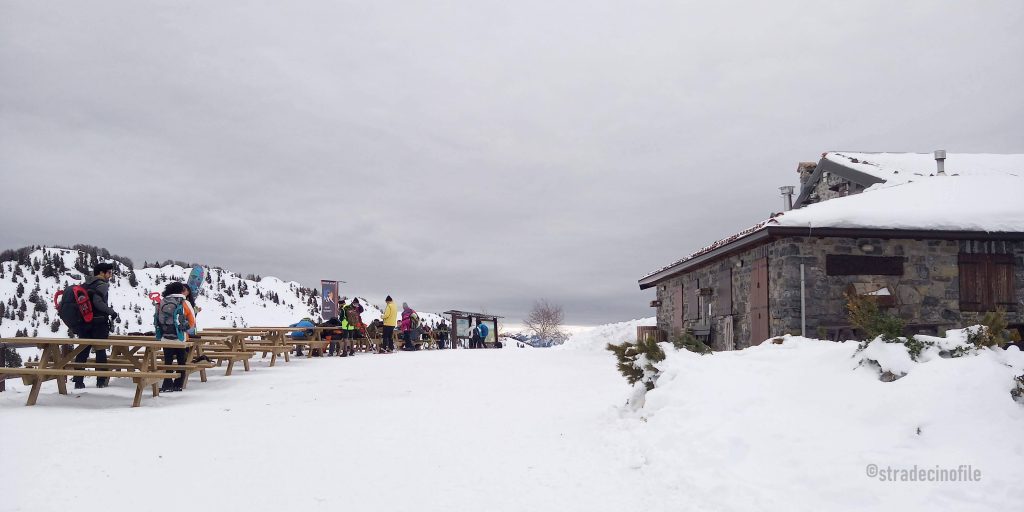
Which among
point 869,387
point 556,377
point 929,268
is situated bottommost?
point 556,377

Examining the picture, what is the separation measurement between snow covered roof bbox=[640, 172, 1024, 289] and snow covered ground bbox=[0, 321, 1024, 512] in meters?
5.79

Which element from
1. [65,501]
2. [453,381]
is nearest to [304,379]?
[453,381]

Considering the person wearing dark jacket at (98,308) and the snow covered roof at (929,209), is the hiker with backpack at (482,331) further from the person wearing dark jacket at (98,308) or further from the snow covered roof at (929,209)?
the person wearing dark jacket at (98,308)

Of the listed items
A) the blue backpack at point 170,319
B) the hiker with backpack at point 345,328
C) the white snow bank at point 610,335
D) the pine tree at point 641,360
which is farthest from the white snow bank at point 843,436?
the white snow bank at point 610,335

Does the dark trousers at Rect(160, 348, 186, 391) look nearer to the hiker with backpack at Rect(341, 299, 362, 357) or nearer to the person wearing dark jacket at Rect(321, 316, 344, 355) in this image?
the person wearing dark jacket at Rect(321, 316, 344, 355)

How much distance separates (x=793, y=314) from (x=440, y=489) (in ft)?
31.9

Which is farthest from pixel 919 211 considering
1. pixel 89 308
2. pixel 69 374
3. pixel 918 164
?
pixel 89 308

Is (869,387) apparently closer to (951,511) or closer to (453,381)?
(951,511)

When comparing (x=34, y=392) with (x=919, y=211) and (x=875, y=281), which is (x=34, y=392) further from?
(x=919, y=211)

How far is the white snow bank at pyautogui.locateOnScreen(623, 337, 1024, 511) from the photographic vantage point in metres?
3.91

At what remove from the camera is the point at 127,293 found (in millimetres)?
33250

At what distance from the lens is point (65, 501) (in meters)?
4.33

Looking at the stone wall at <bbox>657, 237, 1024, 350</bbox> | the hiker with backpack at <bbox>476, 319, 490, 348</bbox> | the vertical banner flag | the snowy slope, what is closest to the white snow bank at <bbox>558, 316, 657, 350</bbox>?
the hiker with backpack at <bbox>476, 319, 490, 348</bbox>

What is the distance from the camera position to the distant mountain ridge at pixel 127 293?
83.5 feet
